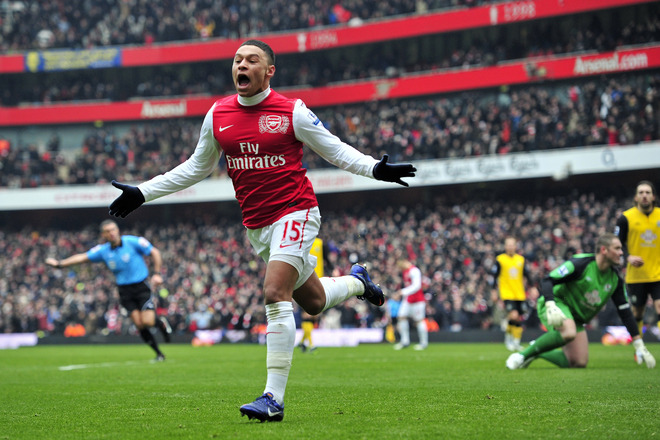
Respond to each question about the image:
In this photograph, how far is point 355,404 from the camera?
21.4ft

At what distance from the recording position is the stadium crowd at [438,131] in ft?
100

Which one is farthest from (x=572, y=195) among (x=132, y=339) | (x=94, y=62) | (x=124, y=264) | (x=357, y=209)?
(x=94, y=62)

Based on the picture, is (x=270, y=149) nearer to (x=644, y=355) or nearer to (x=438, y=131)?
(x=644, y=355)

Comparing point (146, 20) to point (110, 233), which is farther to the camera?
point (146, 20)

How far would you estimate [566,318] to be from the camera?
988 centimetres

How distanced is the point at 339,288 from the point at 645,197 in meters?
6.05

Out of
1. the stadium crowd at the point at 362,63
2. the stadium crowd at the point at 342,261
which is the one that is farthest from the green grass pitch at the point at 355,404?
the stadium crowd at the point at 362,63

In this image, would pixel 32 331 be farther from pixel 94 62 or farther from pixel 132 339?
pixel 94 62

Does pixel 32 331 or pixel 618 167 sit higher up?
pixel 618 167

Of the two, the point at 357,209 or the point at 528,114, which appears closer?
the point at 528,114

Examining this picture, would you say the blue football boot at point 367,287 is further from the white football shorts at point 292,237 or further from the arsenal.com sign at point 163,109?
the arsenal.com sign at point 163,109

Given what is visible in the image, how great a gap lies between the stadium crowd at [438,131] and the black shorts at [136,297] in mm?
21078

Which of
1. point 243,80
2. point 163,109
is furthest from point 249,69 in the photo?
point 163,109

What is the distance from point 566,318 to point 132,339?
2192 cm
